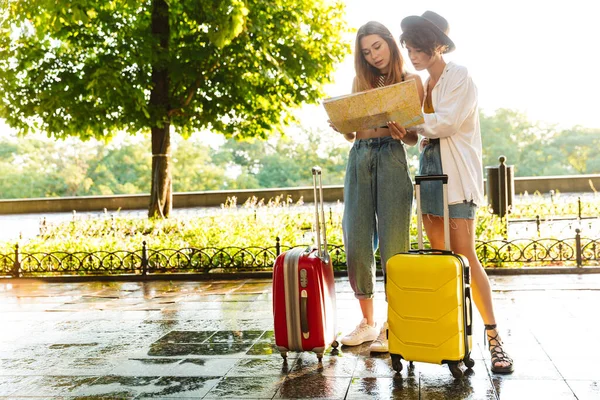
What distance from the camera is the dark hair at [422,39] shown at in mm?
4250

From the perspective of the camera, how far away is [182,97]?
15.1 metres

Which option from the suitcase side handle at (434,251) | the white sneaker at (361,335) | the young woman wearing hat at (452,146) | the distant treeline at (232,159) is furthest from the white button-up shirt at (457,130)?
the distant treeline at (232,159)

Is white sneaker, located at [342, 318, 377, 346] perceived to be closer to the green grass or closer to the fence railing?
the fence railing

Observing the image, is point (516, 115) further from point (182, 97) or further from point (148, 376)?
point (148, 376)

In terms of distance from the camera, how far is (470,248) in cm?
434

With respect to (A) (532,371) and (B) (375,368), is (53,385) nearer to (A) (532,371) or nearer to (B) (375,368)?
(B) (375,368)

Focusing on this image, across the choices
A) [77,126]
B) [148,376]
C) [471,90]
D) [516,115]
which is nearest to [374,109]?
[471,90]

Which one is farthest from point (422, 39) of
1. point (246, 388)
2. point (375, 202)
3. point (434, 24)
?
point (246, 388)

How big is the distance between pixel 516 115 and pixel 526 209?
92.0 ft

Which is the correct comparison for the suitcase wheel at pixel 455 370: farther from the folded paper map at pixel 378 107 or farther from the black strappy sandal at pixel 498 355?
the folded paper map at pixel 378 107

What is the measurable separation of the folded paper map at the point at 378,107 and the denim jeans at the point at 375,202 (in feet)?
1.34

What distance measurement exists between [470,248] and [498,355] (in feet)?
2.08

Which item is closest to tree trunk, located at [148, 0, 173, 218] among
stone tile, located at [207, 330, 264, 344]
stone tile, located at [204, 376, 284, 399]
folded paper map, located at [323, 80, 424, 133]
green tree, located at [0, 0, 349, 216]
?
green tree, located at [0, 0, 349, 216]

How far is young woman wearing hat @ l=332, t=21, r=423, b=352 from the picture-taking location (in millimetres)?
4543
